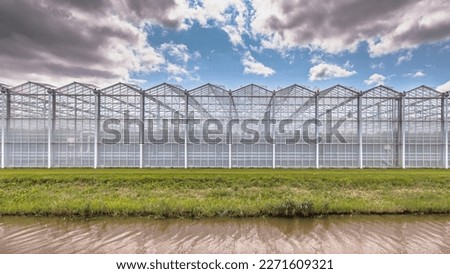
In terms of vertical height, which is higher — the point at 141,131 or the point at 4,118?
the point at 4,118

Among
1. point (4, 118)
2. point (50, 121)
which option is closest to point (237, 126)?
point (50, 121)

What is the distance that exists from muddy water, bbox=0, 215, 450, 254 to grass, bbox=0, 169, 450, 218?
78 centimetres

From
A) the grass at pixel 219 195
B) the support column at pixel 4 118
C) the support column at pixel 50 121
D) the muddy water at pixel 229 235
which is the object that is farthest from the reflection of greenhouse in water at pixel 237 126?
the muddy water at pixel 229 235

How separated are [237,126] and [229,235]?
25.6 meters

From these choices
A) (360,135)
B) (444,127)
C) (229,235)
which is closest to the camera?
(229,235)

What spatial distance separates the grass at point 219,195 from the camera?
1347 centimetres

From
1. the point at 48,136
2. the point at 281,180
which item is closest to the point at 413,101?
the point at 281,180

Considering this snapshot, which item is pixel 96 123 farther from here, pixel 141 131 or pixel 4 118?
pixel 4 118

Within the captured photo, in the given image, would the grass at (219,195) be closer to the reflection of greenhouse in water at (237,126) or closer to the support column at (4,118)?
the reflection of greenhouse in water at (237,126)

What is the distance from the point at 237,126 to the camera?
35719 mm

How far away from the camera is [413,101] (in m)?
36.0

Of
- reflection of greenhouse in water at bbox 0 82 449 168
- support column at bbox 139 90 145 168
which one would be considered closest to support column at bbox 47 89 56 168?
reflection of greenhouse in water at bbox 0 82 449 168

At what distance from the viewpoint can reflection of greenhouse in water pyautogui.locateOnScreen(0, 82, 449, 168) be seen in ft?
115

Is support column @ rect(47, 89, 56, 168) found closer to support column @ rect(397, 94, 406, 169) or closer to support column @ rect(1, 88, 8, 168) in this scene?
support column @ rect(1, 88, 8, 168)
